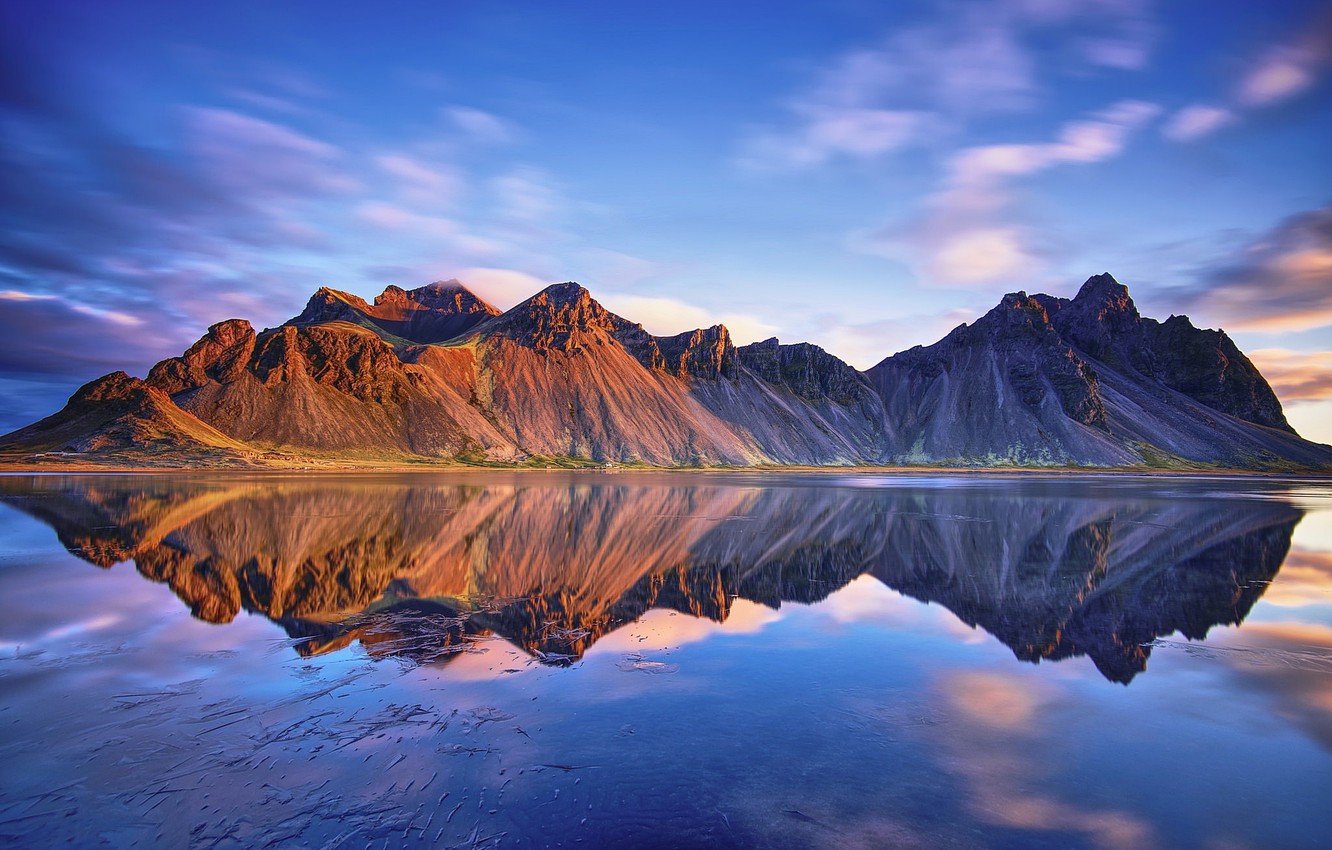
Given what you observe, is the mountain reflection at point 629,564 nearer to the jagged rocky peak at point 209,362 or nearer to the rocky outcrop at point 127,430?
the rocky outcrop at point 127,430

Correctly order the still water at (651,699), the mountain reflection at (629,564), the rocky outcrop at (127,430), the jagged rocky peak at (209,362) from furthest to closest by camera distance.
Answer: the jagged rocky peak at (209,362) → the rocky outcrop at (127,430) → the mountain reflection at (629,564) → the still water at (651,699)

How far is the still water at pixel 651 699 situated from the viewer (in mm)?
8844

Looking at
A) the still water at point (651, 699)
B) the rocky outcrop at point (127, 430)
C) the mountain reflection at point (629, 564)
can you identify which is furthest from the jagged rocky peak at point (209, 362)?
the still water at point (651, 699)

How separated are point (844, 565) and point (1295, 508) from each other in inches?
2668

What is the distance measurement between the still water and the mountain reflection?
0.22 meters

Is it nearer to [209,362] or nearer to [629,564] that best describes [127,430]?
[209,362]

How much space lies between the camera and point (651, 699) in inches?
524

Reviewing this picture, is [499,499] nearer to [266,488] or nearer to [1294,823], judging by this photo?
[266,488]

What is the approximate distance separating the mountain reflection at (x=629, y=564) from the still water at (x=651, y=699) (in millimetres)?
221

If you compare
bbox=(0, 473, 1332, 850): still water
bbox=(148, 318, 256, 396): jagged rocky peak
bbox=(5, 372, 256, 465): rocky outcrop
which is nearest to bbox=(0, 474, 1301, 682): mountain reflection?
bbox=(0, 473, 1332, 850): still water

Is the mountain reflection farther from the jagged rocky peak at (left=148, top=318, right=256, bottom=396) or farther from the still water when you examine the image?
the jagged rocky peak at (left=148, top=318, right=256, bottom=396)

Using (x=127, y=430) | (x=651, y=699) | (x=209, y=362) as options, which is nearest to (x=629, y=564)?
(x=651, y=699)

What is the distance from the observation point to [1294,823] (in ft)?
29.7

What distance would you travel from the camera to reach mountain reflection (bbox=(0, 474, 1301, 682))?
19359 millimetres
